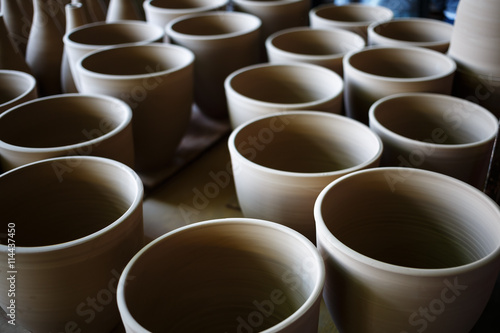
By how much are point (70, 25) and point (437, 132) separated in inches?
43.2

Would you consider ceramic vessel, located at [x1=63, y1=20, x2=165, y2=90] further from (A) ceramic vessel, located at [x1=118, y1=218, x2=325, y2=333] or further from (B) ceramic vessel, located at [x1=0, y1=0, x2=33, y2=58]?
(A) ceramic vessel, located at [x1=118, y1=218, x2=325, y2=333]

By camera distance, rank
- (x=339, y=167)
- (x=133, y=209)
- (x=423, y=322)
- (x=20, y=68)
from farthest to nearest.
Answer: (x=20, y=68), (x=339, y=167), (x=133, y=209), (x=423, y=322)

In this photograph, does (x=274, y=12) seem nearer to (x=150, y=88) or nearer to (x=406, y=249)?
(x=150, y=88)

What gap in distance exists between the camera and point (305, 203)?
0.77 metres

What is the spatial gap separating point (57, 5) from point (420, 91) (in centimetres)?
114

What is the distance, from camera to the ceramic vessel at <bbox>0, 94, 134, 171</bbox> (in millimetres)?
872

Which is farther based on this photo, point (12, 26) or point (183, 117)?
point (12, 26)

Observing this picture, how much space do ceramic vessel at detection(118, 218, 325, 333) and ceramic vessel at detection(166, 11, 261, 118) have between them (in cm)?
72

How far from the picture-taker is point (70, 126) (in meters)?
1.07

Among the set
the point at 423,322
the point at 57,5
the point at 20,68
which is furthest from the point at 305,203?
the point at 57,5

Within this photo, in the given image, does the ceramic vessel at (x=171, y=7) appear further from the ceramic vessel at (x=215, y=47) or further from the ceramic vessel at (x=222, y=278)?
the ceramic vessel at (x=222, y=278)

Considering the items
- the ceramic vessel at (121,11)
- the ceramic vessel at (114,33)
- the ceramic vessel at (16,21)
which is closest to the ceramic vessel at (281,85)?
the ceramic vessel at (114,33)

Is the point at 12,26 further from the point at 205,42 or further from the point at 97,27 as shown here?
the point at 205,42

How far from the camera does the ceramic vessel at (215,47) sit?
4.18ft
